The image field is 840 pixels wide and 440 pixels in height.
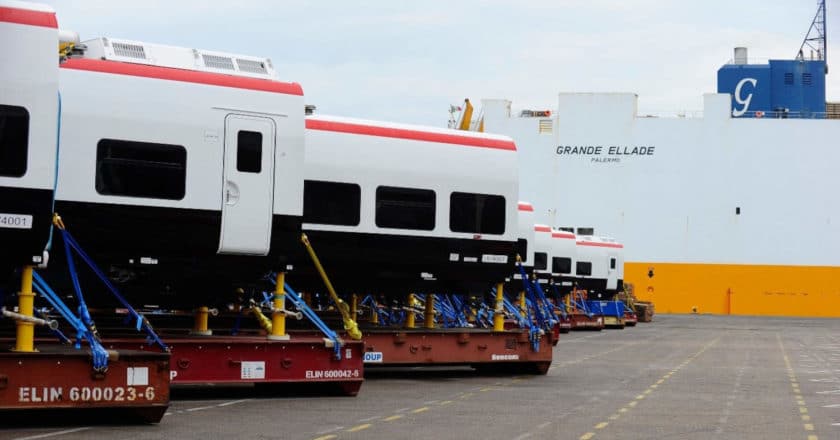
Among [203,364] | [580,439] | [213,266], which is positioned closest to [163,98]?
[213,266]

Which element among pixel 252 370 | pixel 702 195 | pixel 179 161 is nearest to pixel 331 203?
pixel 252 370

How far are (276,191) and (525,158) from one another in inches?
Answer: 3034

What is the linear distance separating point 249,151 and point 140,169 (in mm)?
1630

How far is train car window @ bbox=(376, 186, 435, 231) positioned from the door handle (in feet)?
16.9

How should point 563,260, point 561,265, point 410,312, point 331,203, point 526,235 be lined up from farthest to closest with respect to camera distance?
point 563,260 < point 561,265 < point 526,235 < point 410,312 < point 331,203

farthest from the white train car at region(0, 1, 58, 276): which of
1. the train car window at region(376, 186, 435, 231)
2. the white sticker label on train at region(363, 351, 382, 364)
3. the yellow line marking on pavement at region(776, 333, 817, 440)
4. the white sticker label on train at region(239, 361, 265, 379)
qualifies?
the white sticker label on train at region(363, 351, 382, 364)

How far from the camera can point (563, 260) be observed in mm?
58219

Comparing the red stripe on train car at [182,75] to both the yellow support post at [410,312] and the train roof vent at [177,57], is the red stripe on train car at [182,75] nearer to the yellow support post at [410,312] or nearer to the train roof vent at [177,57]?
the train roof vent at [177,57]

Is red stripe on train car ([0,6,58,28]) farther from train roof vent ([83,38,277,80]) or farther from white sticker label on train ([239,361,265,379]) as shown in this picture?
white sticker label on train ([239,361,265,379])

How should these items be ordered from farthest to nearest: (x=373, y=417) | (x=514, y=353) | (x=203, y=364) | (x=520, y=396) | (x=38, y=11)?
(x=514, y=353) → (x=520, y=396) → (x=203, y=364) → (x=373, y=417) → (x=38, y=11)

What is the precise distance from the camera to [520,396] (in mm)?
22531

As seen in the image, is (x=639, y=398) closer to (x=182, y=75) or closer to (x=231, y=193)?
(x=231, y=193)

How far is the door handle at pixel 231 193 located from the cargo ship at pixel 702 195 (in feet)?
237

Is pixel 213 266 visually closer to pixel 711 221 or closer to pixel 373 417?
pixel 373 417
